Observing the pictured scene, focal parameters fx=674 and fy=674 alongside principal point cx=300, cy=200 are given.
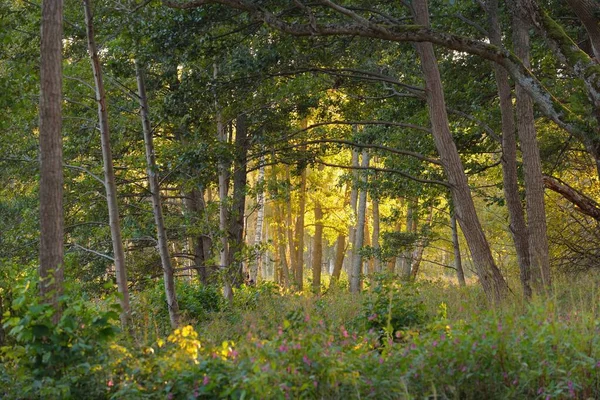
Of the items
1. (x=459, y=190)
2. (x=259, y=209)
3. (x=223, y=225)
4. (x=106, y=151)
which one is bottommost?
(x=223, y=225)

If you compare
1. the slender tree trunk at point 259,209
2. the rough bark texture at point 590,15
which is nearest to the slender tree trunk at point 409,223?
the slender tree trunk at point 259,209

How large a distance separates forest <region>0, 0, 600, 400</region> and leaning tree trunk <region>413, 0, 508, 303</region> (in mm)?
36

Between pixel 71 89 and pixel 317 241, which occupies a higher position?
pixel 71 89

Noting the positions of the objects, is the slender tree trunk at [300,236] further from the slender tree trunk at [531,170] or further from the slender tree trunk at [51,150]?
the slender tree trunk at [51,150]

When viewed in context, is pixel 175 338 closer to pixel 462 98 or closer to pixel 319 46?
pixel 319 46

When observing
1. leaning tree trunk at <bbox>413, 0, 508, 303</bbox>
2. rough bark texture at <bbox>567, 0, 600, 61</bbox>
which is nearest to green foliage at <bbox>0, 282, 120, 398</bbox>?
Answer: rough bark texture at <bbox>567, 0, 600, 61</bbox>

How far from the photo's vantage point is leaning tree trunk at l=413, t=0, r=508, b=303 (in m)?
11.2

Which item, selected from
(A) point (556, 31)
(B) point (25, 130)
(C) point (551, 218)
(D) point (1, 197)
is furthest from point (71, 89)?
(C) point (551, 218)

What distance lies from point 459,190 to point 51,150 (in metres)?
6.78

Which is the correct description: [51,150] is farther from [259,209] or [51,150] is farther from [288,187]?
[259,209]

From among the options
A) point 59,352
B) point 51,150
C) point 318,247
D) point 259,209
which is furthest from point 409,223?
point 59,352

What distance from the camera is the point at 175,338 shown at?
18.5 ft

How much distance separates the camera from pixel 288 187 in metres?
14.7

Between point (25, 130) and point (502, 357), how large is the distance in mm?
13754
